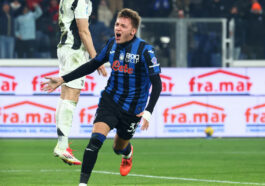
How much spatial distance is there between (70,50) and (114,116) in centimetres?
188

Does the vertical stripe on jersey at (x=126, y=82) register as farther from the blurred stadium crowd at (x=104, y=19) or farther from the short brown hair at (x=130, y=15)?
the blurred stadium crowd at (x=104, y=19)

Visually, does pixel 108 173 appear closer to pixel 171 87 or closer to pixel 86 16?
pixel 86 16

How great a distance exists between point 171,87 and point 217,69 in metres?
1.11

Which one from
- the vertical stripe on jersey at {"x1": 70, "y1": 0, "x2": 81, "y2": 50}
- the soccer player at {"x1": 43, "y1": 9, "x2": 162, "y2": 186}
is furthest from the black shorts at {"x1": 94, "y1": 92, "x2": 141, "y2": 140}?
the vertical stripe on jersey at {"x1": 70, "y1": 0, "x2": 81, "y2": 50}

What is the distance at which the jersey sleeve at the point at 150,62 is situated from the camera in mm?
8000

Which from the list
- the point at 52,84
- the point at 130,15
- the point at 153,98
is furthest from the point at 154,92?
the point at 52,84

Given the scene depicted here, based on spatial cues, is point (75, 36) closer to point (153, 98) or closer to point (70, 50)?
point (70, 50)

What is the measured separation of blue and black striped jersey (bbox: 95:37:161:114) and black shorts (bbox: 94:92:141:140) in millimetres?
58

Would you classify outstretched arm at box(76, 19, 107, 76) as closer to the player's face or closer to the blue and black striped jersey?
the blue and black striped jersey

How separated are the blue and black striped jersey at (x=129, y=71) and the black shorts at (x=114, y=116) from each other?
0.19 ft

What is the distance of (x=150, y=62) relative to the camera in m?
8.06

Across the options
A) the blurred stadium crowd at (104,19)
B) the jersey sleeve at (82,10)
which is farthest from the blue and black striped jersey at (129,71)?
the blurred stadium crowd at (104,19)

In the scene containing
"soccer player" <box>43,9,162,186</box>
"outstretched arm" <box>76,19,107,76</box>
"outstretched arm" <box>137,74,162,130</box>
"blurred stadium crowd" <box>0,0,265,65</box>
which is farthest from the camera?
"blurred stadium crowd" <box>0,0,265,65</box>

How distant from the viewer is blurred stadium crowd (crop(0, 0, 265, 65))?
1792cm
